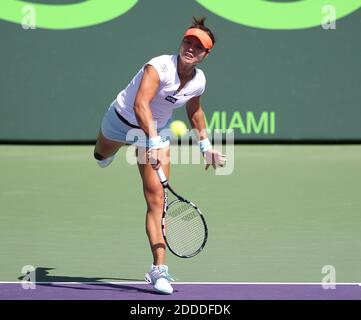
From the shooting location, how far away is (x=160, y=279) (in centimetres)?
598

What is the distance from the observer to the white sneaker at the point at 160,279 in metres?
5.91

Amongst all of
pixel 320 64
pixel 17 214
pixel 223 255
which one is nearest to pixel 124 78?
pixel 320 64

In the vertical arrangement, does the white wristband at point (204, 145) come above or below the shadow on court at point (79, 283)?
above

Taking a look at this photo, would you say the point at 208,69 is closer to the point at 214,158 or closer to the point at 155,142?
the point at 214,158

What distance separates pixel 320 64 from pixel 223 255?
674 centimetres

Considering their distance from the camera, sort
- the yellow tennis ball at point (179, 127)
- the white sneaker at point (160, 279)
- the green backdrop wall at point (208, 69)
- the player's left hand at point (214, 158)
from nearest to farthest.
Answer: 1. the white sneaker at point (160, 279)
2. the player's left hand at point (214, 158)
3. the green backdrop wall at point (208, 69)
4. the yellow tennis ball at point (179, 127)

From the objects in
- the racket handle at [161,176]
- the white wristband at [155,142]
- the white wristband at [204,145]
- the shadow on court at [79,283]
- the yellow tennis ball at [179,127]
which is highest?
the yellow tennis ball at [179,127]

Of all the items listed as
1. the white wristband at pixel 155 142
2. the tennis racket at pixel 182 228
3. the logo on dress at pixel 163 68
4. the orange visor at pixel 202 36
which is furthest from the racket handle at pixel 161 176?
the orange visor at pixel 202 36

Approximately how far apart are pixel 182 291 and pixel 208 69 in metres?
7.62

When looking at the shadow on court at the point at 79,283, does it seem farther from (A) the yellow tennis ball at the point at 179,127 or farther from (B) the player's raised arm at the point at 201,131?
(A) the yellow tennis ball at the point at 179,127

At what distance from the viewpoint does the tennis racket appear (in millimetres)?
6066

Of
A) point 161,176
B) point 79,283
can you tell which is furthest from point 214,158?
point 79,283

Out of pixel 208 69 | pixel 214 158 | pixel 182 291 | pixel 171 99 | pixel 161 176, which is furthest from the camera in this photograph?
pixel 208 69

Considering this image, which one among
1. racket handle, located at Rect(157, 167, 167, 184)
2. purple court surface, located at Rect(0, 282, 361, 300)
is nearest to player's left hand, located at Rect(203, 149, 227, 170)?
racket handle, located at Rect(157, 167, 167, 184)
